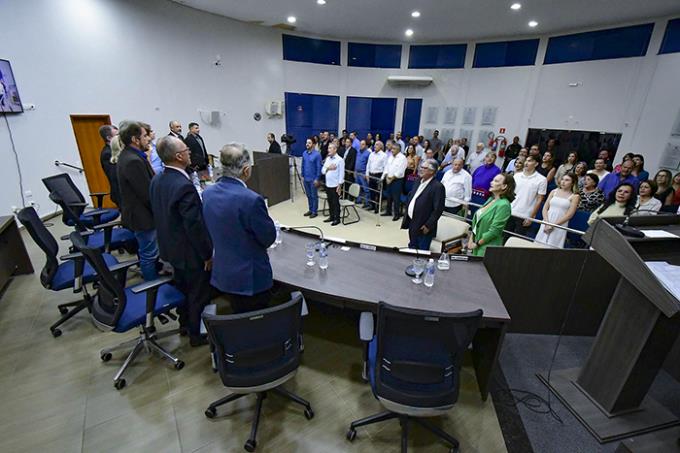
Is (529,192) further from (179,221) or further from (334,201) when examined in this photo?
(179,221)

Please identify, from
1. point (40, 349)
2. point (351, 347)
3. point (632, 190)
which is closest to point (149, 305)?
point (40, 349)

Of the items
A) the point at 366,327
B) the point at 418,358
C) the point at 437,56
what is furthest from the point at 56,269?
the point at 437,56

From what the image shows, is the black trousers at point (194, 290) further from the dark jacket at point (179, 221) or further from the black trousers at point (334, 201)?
the black trousers at point (334, 201)

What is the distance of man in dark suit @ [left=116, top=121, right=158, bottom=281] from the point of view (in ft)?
8.86

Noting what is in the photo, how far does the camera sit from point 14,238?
3.60 metres

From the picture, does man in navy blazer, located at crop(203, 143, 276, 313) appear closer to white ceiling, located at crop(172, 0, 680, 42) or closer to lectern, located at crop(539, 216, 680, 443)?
lectern, located at crop(539, 216, 680, 443)

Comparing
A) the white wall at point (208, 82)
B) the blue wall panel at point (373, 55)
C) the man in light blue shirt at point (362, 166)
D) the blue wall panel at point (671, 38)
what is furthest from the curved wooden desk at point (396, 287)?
the blue wall panel at point (373, 55)

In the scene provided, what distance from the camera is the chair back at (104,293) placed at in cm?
199

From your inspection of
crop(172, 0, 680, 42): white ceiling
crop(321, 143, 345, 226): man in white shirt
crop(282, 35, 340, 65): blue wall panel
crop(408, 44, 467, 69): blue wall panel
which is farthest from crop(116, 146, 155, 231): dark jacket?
crop(408, 44, 467, 69): blue wall panel

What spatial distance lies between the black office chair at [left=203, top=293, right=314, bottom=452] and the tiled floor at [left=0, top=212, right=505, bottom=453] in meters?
0.30

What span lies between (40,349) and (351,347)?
2.64m

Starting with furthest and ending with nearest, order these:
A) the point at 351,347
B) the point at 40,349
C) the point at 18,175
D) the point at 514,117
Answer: the point at 514,117, the point at 18,175, the point at 351,347, the point at 40,349

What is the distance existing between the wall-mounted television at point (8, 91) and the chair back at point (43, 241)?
3770 millimetres

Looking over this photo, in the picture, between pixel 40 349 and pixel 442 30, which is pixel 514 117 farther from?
pixel 40 349
